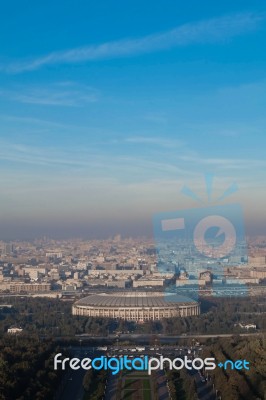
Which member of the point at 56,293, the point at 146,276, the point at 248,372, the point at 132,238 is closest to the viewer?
the point at 248,372

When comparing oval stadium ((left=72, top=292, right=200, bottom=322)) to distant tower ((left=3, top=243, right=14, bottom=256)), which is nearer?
oval stadium ((left=72, top=292, right=200, bottom=322))

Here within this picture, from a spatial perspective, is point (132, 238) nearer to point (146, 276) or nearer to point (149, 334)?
point (146, 276)

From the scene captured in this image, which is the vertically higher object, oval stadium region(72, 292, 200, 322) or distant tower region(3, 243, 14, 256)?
distant tower region(3, 243, 14, 256)

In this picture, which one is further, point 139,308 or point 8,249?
point 8,249

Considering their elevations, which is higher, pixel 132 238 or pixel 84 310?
pixel 132 238

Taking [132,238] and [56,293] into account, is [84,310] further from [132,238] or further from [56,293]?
[132,238]

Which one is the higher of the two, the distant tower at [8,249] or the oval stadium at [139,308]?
the distant tower at [8,249]

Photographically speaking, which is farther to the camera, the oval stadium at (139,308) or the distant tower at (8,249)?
the distant tower at (8,249)

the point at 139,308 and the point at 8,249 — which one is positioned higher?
the point at 8,249

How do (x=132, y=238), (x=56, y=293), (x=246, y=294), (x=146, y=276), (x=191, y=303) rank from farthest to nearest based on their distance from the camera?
(x=132, y=238) → (x=146, y=276) → (x=56, y=293) → (x=246, y=294) → (x=191, y=303)

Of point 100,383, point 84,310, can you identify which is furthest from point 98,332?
point 100,383

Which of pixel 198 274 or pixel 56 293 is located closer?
pixel 198 274
